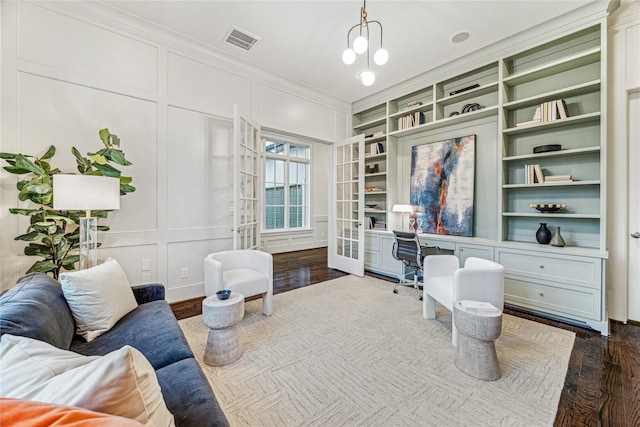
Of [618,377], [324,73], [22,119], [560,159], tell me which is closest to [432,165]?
[560,159]

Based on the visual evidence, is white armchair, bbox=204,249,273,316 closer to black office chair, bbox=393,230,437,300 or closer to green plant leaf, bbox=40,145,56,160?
green plant leaf, bbox=40,145,56,160

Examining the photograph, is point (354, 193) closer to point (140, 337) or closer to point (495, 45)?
point (495, 45)

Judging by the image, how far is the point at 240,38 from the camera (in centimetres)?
320

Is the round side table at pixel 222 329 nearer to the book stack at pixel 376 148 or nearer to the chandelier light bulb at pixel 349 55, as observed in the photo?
the chandelier light bulb at pixel 349 55

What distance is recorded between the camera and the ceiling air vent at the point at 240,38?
3.09 meters

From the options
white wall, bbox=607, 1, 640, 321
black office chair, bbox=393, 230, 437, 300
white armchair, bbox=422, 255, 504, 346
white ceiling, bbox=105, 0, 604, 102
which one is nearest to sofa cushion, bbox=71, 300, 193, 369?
white armchair, bbox=422, 255, 504, 346

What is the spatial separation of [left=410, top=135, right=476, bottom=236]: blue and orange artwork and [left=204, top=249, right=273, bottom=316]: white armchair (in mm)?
2446

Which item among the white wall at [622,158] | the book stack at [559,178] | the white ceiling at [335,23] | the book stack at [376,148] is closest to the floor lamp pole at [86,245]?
the white ceiling at [335,23]

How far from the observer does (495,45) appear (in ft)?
10.9

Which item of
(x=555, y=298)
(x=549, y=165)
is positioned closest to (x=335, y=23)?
(x=549, y=165)

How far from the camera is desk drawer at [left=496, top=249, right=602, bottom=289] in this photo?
101 inches

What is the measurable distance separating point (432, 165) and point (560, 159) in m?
1.47

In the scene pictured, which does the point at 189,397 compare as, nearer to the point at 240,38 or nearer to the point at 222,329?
the point at 222,329

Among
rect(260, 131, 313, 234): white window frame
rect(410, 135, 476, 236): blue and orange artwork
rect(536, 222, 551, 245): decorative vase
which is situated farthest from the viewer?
rect(260, 131, 313, 234): white window frame
